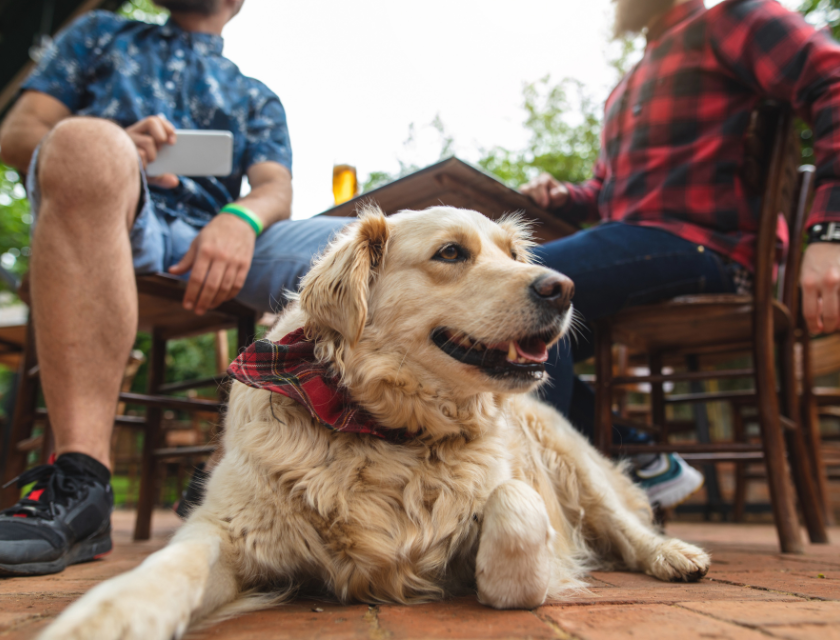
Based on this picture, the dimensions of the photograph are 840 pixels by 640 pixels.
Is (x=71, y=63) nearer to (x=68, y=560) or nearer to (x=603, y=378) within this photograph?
(x=68, y=560)

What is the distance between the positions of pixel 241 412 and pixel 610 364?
1741 millimetres

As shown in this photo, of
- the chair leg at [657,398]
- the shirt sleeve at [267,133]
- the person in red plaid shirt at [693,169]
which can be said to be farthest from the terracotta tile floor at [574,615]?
the shirt sleeve at [267,133]

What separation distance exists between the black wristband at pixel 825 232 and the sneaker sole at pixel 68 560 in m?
2.68

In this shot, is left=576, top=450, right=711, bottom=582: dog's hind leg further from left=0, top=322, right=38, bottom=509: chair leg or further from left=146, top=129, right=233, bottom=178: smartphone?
left=0, top=322, right=38, bottom=509: chair leg

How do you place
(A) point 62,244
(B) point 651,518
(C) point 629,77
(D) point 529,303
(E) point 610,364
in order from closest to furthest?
(D) point 529,303, (A) point 62,244, (B) point 651,518, (E) point 610,364, (C) point 629,77

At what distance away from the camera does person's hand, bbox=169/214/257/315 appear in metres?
1.99

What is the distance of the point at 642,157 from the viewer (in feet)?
8.96

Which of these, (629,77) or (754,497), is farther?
(754,497)

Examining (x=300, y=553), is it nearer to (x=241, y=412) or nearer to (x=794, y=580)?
(x=241, y=412)

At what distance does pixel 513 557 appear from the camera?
3.79 feet

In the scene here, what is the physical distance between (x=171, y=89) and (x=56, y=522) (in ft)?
6.18

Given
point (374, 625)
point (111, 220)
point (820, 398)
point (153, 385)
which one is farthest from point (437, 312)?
point (820, 398)

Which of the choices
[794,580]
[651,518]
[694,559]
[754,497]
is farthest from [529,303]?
[754,497]

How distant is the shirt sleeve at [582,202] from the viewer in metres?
3.09
